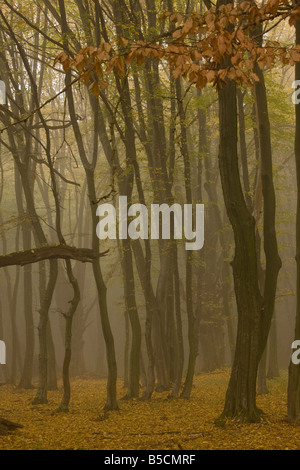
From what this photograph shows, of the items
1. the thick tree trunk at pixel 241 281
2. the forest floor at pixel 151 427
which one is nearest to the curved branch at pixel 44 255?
the thick tree trunk at pixel 241 281

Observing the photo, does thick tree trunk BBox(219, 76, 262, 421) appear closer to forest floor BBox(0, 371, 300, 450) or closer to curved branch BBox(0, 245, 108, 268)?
forest floor BBox(0, 371, 300, 450)

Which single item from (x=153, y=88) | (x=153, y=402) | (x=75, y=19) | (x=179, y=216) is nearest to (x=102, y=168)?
(x=75, y=19)

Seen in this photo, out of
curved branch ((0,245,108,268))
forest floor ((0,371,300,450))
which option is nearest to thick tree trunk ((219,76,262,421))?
forest floor ((0,371,300,450))

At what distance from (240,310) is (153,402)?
5500 millimetres

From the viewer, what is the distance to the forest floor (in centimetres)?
757

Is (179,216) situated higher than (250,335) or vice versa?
(179,216)

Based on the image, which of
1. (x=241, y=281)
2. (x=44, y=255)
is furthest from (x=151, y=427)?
(x=44, y=255)

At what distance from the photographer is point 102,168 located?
26828mm

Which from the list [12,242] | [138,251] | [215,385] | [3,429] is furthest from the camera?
[12,242]

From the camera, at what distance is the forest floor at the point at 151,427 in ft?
24.8

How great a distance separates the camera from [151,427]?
9.34 meters

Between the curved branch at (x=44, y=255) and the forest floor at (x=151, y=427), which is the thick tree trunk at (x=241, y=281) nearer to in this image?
the forest floor at (x=151, y=427)
